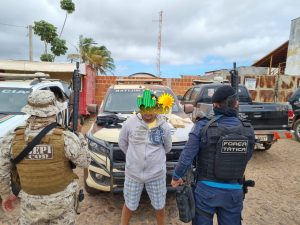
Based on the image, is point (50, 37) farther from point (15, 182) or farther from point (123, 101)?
point (15, 182)

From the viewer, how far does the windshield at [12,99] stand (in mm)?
5496

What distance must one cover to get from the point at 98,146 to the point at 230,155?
2036 millimetres

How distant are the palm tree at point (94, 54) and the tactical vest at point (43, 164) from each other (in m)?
25.6

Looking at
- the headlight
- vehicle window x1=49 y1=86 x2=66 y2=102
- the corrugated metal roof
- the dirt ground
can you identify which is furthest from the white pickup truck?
the corrugated metal roof

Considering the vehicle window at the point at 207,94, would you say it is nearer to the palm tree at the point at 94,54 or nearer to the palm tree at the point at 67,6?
the palm tree at the point at 67,6

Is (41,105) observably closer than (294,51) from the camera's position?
Yes

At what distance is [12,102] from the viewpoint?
18.7 ft

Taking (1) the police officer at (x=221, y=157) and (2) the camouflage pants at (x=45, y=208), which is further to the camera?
(1) the police officer at (x=221, y=157)

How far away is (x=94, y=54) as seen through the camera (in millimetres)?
29109

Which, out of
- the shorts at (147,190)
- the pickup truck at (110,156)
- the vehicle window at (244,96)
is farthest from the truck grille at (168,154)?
the vehicle window at (244,96)

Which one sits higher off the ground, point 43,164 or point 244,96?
point 244,96


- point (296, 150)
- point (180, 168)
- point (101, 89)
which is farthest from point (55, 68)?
point (180, 168)

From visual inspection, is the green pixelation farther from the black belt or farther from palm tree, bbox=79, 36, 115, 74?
palm tree, bbox=79, 36, 115, 74

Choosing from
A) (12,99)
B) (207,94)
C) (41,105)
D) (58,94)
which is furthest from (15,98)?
(207,94)
